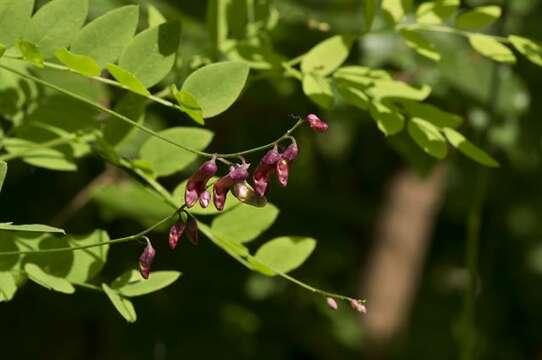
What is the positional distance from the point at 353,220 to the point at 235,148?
655 mm

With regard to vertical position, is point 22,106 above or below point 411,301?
above

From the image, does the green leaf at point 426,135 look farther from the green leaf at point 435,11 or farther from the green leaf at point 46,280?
the green leaf at point 46,280

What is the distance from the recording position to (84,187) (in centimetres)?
145

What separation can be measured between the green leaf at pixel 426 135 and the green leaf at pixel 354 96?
0.14 ft

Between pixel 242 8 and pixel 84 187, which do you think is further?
pixel 84 187

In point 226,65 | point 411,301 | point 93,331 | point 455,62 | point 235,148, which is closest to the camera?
point 226,65

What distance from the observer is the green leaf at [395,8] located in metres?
0.96

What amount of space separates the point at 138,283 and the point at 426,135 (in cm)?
25

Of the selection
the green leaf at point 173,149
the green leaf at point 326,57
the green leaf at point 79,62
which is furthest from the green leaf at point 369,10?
the green leaf at point 79,62

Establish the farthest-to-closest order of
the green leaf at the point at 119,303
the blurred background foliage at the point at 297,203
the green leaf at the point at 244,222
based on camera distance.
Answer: the blurred background foliage at the point at 297,203
the green leaf at the point at 244,222
the green leaf at the point at 119,303

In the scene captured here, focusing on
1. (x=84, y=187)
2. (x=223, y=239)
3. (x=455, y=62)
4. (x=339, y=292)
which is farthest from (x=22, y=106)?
(x=339, y=292)

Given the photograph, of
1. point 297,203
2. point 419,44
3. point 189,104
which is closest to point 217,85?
point 189,104

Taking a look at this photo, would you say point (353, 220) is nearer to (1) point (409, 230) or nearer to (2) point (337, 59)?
(1) point (409, 230)

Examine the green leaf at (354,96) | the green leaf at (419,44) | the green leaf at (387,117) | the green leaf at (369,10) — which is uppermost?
the green leaf at (369,10)
